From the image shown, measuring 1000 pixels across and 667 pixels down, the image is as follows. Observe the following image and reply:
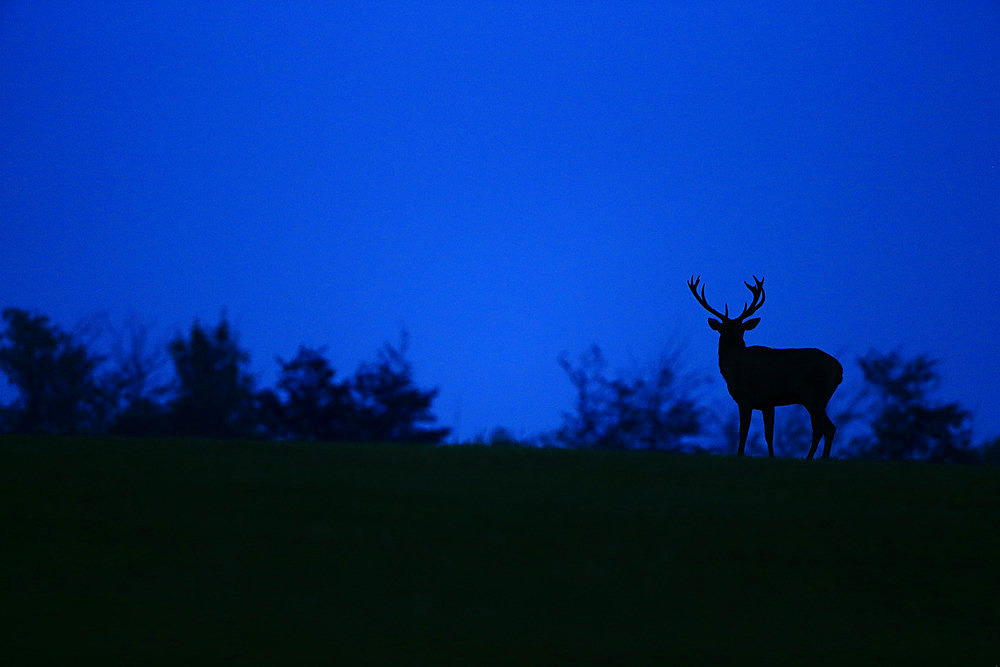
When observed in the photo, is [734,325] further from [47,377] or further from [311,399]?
[47,377]

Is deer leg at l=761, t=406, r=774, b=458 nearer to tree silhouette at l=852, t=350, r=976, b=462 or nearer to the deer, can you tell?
the deer

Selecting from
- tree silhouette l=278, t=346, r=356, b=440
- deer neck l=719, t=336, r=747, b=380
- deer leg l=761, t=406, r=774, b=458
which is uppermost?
tree silhouette l=278, t=346, r=356, b=440

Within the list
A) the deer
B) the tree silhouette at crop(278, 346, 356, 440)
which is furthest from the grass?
the tree silhouette at crop(278, 346, 356, 440)

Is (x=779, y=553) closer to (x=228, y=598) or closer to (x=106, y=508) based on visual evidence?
(x=228, y=598)

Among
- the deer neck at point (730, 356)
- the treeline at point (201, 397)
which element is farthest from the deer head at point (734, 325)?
the treeline at point (201, 397)

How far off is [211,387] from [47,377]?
730 centimetres

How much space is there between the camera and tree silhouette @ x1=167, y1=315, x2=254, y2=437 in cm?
3912

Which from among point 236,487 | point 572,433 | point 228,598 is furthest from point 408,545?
point 572,433

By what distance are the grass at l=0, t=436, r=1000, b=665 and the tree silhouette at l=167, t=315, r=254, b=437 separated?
25.9 m

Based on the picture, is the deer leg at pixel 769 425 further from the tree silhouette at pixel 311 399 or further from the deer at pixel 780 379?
the tree silhouette at pixel 311 399

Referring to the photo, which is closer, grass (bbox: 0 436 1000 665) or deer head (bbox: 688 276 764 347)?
grass (bbox: 0 436 1000 665)

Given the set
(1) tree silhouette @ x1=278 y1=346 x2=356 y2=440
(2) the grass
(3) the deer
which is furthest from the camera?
(1) tree silhouette @ x1=278 y1=346 x2=356 y2=440

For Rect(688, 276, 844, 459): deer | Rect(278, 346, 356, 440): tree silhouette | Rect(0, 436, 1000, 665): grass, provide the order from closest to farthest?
Rect(0, 436, 1000, 665): grass < Rect(688, 276, 844, 459): deer < Rect(278, 346, 356, 440): tree silhouette

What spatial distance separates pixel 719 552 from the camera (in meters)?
10.1
